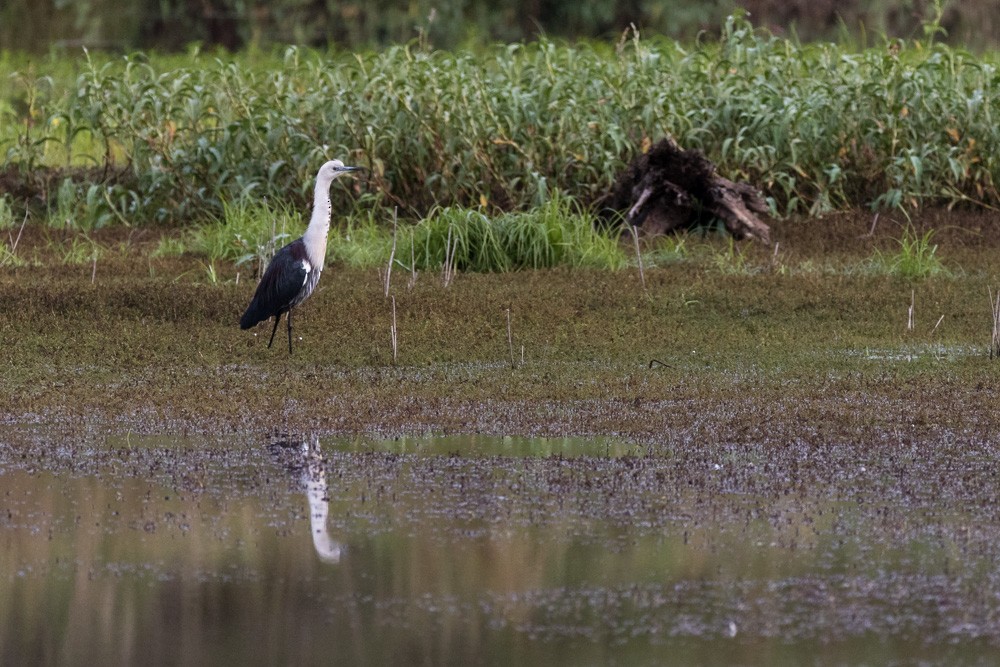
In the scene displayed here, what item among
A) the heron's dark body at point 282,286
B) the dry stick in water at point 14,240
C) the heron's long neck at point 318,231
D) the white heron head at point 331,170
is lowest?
the dry stick in water at point 14,240

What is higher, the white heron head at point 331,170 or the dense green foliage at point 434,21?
the dense green foliage at point 434,21

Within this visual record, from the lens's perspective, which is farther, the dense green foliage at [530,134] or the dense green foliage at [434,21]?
the dense green foliage at [434,21]

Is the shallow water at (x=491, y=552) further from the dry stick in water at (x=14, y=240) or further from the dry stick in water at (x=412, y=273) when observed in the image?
the dry stick in water at (x=14, y=240)

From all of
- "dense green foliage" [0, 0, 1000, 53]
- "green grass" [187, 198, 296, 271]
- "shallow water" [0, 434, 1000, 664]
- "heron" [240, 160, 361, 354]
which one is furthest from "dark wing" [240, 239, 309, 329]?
"dense green foliage" [0, 0, 1000, 53]

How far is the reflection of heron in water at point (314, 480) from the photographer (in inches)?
181

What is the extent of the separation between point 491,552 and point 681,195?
6079mm

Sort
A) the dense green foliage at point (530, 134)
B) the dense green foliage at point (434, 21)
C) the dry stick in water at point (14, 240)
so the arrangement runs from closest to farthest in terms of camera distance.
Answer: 1. the dry stick in water at point (14, 240)
2. the dense green foliage at point (530, 134)
3. the dense green foliage at point (434, 21)

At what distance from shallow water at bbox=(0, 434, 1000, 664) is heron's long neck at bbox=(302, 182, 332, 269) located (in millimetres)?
2041

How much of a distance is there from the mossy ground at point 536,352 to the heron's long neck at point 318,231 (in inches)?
15.1

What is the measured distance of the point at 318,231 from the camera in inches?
310

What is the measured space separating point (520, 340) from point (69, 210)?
4886 millimetres

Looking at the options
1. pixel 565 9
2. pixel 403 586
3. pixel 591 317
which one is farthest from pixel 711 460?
pixel 565 9

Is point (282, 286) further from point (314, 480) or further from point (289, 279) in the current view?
point (314, 480)

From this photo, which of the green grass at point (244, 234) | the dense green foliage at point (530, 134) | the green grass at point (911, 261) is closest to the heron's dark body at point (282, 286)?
the green grass at point (244, 234)
